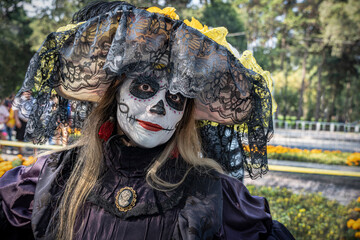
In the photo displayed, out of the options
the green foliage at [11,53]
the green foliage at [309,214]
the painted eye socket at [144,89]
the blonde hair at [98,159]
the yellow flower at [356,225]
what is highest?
the green foliage at [11,53]

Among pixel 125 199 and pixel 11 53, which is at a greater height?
pixel 11 53

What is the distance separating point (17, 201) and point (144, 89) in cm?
83

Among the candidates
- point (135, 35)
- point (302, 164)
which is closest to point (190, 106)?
point (135, 35)

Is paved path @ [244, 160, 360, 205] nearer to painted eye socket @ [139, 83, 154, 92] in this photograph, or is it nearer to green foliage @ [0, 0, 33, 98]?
painted eye socket @ [139, 83, 154, 92]

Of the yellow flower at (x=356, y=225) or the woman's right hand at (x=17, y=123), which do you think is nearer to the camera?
the yellow flower at (x=356, y=225)

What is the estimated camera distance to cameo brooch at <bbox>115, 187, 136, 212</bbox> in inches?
53.0

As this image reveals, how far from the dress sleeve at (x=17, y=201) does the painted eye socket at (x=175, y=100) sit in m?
0.75

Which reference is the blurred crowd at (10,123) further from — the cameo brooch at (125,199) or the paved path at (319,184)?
the cameo brooch at (125,199)

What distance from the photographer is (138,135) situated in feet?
4.62

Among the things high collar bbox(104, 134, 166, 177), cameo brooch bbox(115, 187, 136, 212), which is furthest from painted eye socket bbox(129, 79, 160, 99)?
cameo brooch bbox(115, 187, 136, 212)

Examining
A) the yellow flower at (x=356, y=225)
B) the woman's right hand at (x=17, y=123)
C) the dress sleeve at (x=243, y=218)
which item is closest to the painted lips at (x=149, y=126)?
the dress sleeve at (x=243, y=218)

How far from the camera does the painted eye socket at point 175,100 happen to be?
143 cm

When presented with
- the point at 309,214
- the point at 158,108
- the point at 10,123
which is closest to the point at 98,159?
the point at 158,108

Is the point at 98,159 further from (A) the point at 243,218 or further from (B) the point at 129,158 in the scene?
(A) the point at 243,218
